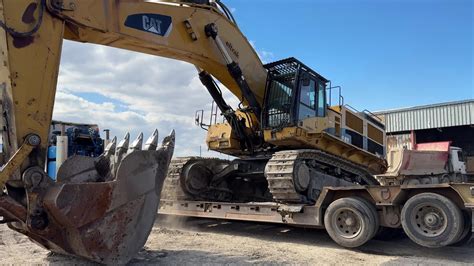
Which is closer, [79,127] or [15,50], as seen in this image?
[15,50]

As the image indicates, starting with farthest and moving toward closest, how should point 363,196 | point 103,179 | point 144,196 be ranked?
point 363,196, point 103,179, point 144,196

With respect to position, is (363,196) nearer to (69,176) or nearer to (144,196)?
(144,196)

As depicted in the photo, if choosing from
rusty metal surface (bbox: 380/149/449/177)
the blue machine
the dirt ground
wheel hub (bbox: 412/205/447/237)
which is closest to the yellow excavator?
the dirt ground

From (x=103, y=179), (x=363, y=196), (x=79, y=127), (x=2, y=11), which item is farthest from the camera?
(x=79, y=127)

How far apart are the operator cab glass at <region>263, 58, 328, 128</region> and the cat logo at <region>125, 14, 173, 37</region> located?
2.90 metres

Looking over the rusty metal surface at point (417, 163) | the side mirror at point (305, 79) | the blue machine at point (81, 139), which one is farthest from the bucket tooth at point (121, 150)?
the rusty metal surface at point (417, 163)

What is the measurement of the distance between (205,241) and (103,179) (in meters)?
2.40

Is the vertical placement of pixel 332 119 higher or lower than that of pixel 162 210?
higher

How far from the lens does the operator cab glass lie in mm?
9094

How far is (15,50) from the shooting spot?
4.96 m

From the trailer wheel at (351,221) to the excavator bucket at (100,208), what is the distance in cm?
328

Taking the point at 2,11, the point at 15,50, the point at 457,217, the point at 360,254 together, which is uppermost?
the point at 2,11

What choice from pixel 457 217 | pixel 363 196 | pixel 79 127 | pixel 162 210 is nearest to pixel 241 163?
pixel 162 210

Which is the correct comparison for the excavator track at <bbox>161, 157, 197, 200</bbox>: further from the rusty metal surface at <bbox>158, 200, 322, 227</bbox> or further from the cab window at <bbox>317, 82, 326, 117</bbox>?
the cab window at <bbox>317, 82, 326, 117</bbox>
